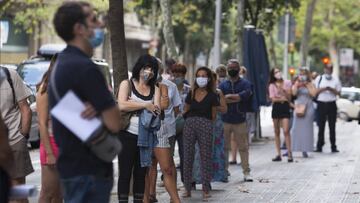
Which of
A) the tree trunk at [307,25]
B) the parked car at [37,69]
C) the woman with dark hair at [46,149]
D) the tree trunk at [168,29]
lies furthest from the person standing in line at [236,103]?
the tree trunk at [307,25]

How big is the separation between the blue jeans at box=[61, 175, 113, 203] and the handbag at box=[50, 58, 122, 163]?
15 cm

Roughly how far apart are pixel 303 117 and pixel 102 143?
14.7 metres

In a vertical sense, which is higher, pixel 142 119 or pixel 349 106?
pixel 142 119

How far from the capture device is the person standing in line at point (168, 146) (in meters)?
10.3

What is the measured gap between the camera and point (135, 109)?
32.4ft

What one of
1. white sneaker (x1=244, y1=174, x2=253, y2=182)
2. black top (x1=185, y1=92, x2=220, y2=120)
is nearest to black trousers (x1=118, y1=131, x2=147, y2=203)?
black top (x1=185, y1=92, x2=220, y2=120)

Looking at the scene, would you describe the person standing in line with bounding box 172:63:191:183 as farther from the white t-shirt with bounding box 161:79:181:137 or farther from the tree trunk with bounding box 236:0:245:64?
the tree trunk with bounding box 236:0:245:64

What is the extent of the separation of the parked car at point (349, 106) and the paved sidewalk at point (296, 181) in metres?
23.4

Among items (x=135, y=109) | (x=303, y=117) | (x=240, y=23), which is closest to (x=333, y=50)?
(x=240, y=23)

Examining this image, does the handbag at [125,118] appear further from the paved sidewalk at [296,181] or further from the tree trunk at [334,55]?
the tree trunk at [334,55]

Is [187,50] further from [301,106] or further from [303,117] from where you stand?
[301,106]

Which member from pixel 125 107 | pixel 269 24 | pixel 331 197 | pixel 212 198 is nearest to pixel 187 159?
pixel 212 198

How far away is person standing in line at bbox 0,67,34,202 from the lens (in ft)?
29.0

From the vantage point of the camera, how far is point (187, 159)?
12.5 m
